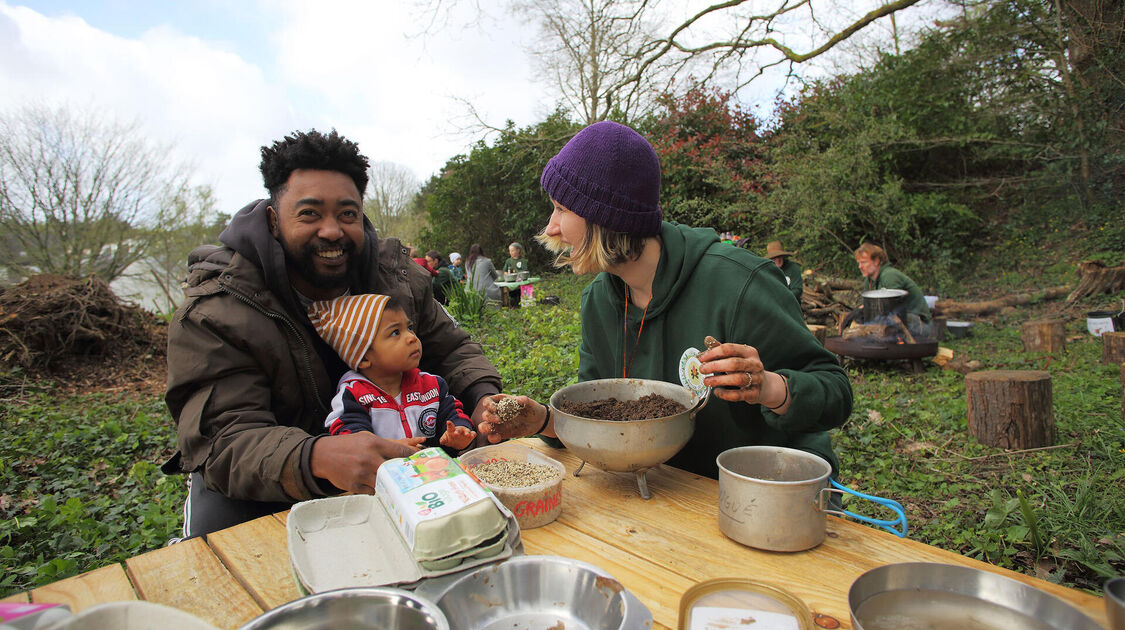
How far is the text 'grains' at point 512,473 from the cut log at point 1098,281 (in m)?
10.4

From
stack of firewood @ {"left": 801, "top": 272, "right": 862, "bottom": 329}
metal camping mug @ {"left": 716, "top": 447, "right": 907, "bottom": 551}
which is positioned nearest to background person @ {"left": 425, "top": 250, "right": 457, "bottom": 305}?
stack of firewood @ {"left": 801, "top": 272, "right": 862, "bottom": 329}

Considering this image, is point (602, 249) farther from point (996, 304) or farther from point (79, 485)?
point (996, 304)

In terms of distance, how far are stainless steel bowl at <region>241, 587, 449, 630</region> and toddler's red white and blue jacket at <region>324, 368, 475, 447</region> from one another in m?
1.07

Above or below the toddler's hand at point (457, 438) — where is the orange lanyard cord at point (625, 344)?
above

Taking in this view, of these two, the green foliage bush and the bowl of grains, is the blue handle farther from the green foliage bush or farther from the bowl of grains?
the green foliage bush

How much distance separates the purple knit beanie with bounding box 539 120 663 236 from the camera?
6.03ft

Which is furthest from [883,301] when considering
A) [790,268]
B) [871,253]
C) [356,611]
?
[356,611]

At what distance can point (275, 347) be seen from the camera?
2.01 meters

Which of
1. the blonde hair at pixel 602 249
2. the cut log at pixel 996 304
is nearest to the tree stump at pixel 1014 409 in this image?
the blonde hair at pixel 602 249

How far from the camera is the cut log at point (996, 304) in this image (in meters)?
9.17

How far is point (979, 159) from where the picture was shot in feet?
36.6

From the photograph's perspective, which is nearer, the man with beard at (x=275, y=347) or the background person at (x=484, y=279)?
the man with beard at (x=275, y=347)

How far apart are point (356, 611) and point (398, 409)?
4.15 ft

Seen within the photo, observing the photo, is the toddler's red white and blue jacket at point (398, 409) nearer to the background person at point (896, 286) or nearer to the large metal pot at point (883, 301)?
the large metal pot at point (883, 301)
